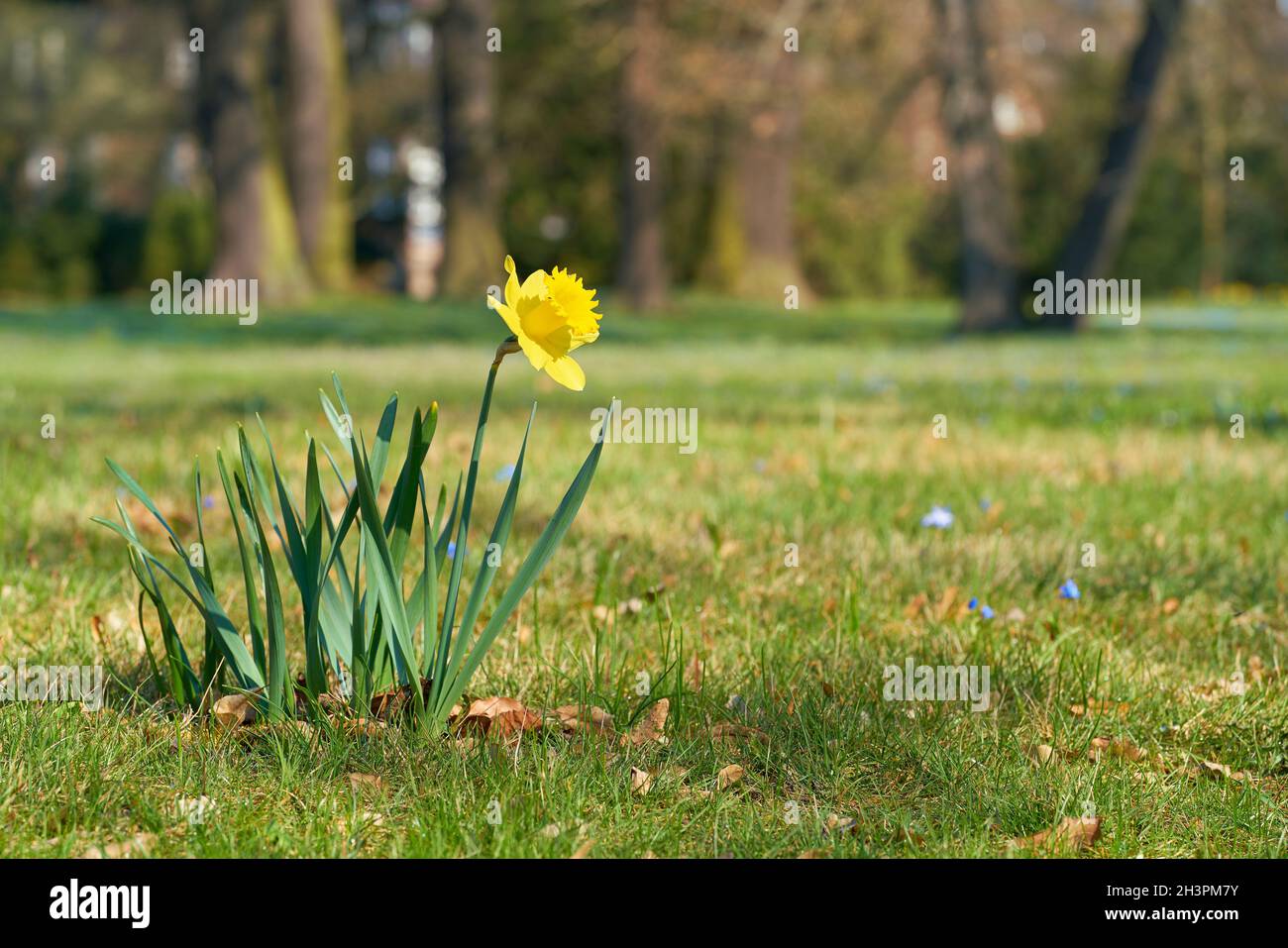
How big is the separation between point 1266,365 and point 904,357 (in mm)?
2797

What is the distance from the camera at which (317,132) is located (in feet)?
74.1

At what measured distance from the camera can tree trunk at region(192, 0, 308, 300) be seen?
63.7 feet

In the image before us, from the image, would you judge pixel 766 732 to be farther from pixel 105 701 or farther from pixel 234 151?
pixel 234 151

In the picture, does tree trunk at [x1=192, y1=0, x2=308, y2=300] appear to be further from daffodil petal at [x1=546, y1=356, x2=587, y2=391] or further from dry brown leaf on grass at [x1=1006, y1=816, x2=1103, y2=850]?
dry brown leaf on grass at [x1=1006, y1=816, x2=1103, y2=850]

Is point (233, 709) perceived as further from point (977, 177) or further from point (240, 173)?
point (240, 173)

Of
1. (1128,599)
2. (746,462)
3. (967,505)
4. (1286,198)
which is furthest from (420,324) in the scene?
(1286,198)

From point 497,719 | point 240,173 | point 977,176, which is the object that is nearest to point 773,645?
point 497,719

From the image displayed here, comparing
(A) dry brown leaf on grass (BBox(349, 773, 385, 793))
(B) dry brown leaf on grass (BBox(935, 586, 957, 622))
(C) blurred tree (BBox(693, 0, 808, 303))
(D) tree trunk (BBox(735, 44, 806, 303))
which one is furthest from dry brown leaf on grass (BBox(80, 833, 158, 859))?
(D) tree trunk (BBox(735, 44, 806, 303))

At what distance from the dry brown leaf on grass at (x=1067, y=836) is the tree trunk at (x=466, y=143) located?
763 inches

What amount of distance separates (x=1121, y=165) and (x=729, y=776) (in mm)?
15060

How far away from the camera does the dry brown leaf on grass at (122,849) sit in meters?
2.07

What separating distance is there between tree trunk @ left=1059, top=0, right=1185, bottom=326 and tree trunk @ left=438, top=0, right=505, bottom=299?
28.5 feet

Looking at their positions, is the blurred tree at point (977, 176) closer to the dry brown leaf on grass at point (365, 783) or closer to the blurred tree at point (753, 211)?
the blurred tree at point (753, 211)

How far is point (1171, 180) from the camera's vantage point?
27.7 metres
